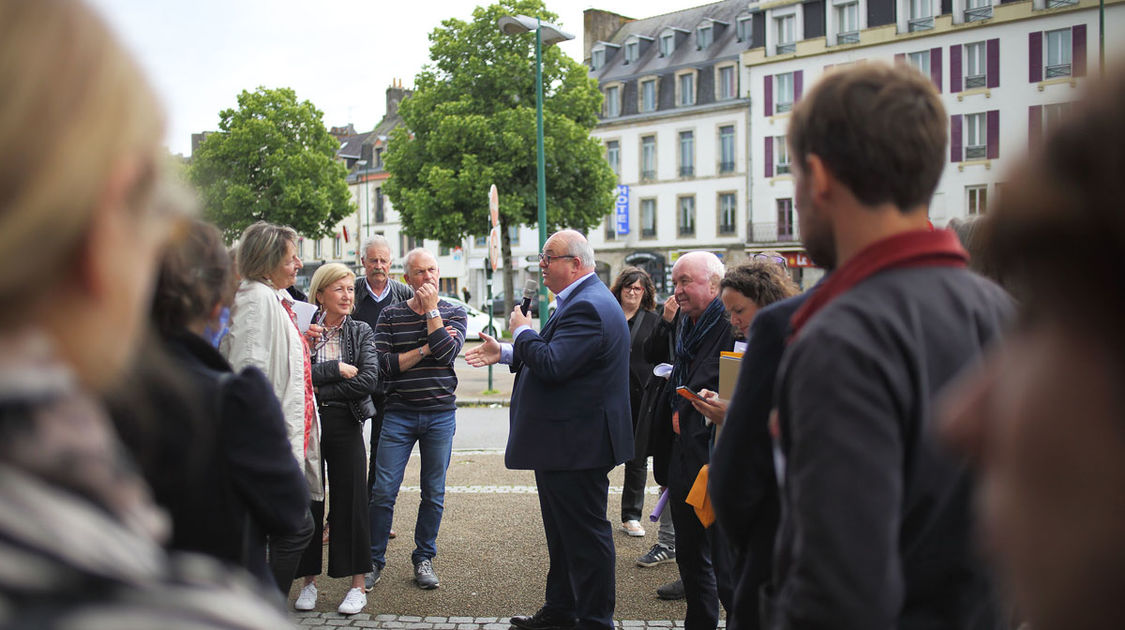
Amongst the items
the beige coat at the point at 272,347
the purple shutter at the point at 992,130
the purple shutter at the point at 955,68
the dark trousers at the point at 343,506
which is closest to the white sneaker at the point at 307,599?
the dark trousers at the point at 343,506

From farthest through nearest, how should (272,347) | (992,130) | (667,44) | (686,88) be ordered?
(667,44), (686,88), (992,130), (272,347)

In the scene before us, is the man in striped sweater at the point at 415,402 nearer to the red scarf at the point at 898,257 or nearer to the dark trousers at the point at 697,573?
the dark trousers at the point at 697,573

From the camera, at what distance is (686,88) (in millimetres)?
49500

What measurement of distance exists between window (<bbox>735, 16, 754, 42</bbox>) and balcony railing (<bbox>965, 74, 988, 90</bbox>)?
40.7 ft

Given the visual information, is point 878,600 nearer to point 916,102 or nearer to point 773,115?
point 916,102

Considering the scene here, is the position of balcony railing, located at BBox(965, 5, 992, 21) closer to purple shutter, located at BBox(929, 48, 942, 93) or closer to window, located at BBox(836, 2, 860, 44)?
purple shutter, located at BBox(929, 48, 942, 93)

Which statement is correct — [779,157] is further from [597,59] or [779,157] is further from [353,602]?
[353,602]

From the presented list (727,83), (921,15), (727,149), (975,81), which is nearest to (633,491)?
(975,81)

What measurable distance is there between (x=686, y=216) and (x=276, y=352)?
44954mm

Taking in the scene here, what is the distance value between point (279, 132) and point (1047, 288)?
40464mm

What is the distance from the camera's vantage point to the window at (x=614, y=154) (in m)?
51.2

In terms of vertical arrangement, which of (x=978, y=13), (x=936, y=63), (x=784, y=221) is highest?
(x=978, y=13)

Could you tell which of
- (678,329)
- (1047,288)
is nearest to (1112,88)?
(1047,288)

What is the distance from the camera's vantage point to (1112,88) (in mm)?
755
